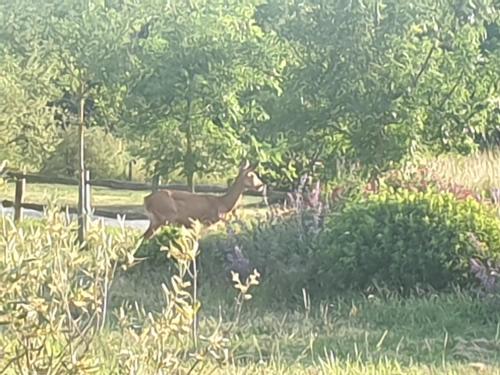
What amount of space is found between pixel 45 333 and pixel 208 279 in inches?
257

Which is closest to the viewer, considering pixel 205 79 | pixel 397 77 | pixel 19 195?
pixel 397 77

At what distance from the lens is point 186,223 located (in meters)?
12.3

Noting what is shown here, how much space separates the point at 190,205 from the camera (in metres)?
12.4

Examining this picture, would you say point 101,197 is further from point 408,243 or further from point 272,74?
point 408,243

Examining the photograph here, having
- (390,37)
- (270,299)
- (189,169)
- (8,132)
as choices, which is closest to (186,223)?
(189,169)

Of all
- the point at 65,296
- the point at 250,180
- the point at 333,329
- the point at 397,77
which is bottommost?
the point at 333,329

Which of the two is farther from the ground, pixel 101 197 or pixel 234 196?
pixel 234 196

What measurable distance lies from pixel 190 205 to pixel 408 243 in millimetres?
4530

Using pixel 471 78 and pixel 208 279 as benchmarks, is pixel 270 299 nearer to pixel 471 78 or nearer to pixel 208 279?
pixel 208 279

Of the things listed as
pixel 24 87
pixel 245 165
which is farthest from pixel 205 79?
pixel 24 87

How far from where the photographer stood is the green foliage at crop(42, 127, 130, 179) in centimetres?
2795

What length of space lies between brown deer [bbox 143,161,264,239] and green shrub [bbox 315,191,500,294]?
11.9ft

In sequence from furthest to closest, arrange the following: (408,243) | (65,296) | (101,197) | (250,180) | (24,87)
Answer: (101,197) < (24,87) < (250,180) < (408,243) < (65,296)

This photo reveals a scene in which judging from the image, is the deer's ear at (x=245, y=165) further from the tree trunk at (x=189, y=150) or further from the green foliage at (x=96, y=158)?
the green foliage at (x=96, y=158)
